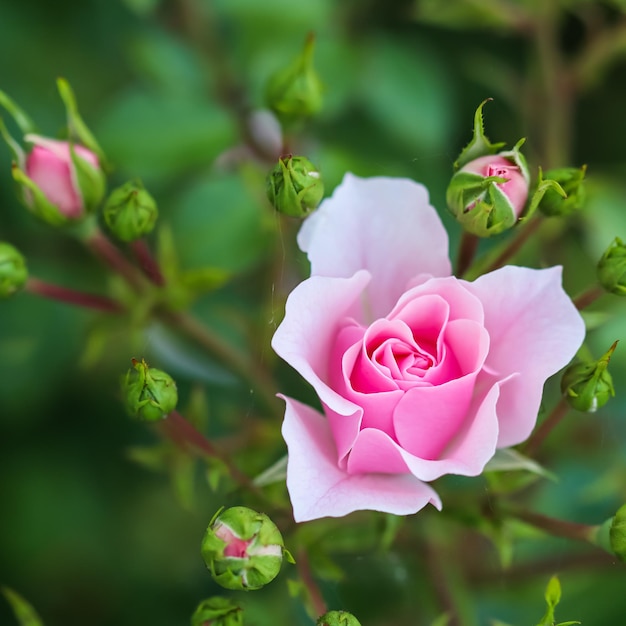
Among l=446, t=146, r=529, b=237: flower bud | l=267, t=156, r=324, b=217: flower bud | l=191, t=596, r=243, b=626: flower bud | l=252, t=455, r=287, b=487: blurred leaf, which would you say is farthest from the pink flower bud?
l=191, t=596, r=243, b=626: flower bud

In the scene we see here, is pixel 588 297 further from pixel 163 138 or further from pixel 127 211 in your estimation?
pixel 163 138

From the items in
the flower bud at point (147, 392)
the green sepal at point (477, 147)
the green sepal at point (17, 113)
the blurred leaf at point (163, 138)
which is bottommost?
the flower bud at point (147, 392)

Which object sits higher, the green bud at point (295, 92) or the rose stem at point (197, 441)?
the green bud at point (295, 92)

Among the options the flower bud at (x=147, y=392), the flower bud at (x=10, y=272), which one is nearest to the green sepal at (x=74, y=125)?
the flower bud at (x=10, y=272)

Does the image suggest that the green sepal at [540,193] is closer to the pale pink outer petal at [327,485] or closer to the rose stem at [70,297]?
the pale pink outer petal at [327,485]

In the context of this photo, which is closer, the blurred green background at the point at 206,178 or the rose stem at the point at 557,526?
the rose stem at the point at 557,526

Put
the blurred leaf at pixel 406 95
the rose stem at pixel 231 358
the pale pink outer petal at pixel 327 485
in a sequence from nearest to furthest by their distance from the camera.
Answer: the pale pink outer petal at pixel 327 485 < the rose stem at pixel 231 358 < the blurred leaf at pixel 406 95
